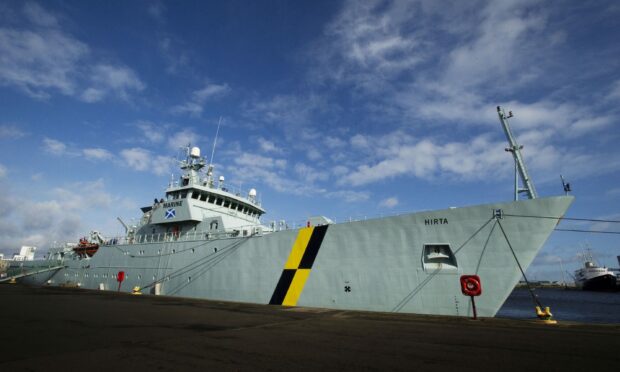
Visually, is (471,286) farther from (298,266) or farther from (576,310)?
(576,310)

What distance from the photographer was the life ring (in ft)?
26.8

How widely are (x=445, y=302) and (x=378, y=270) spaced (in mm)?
2393

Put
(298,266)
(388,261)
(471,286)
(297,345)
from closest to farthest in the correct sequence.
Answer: (297,345), (471,286), (388,261), (298,266)

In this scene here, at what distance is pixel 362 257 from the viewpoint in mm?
11906

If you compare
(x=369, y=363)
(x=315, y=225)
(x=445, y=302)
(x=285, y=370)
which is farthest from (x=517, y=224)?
(x=285, y=370)

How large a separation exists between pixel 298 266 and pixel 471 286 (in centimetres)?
682

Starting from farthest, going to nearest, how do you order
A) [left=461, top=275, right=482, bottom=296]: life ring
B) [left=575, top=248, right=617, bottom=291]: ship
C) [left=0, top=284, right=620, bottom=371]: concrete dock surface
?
[left=575, top=248, right=617, bottom=291]: ship
[left=461, top=275, right=482, bottom=296]: life ring
[left=0, top=284, right=620, bottom=371]: concrete dock surface

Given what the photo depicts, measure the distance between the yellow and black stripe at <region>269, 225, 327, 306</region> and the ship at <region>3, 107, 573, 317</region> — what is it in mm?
41

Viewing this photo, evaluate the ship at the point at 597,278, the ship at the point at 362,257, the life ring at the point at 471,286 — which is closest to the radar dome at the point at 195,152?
the ship at the point at 362,257

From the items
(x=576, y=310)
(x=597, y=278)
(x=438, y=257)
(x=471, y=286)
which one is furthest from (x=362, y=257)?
(x=597, y=278)

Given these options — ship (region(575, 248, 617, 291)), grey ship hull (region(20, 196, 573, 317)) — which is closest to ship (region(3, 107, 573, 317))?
grey ship hull (region(20, 196, 573, 317))

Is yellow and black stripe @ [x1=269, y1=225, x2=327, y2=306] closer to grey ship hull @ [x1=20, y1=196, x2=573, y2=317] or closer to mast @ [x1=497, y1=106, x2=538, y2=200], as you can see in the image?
grey ship hull @ [x1=20, y1=196, x2=573, y2=317]

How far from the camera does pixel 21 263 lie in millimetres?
33062

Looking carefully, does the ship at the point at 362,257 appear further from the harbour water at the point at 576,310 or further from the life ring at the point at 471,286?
the harbour water at the point at 576,310
